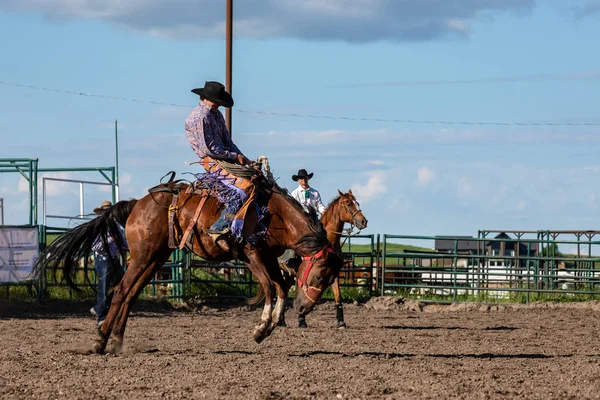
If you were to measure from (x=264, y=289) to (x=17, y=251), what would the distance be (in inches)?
318

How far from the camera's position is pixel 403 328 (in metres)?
13.0

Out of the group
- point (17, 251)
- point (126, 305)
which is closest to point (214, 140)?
point (126, 305)

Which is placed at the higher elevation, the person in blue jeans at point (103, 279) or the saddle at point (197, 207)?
the saddle at point (197, 207)

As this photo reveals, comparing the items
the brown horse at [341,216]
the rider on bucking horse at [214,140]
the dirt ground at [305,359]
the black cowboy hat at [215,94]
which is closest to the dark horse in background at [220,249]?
the rider on bucking horse at [214,140]

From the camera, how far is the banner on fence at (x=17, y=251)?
1485 cm

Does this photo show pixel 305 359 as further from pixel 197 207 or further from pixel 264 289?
pixel 197 207

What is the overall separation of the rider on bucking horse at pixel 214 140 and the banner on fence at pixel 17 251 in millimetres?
6993

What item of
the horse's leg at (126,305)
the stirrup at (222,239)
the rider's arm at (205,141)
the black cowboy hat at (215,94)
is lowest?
the horse's leg at (126,305)

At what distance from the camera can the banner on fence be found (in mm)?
14852

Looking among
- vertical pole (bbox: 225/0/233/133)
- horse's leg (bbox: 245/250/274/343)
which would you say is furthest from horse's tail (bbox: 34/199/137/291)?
vertical pole (bbox: 225/0/233/133)

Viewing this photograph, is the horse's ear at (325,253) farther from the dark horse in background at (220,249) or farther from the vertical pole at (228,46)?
the vertical pole at (228,46)

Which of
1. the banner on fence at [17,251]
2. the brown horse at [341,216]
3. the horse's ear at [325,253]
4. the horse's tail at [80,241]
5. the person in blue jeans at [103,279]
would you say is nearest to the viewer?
the horse's ear at [325,253]

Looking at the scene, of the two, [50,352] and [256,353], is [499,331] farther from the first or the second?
[50,352]

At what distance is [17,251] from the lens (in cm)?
1503
